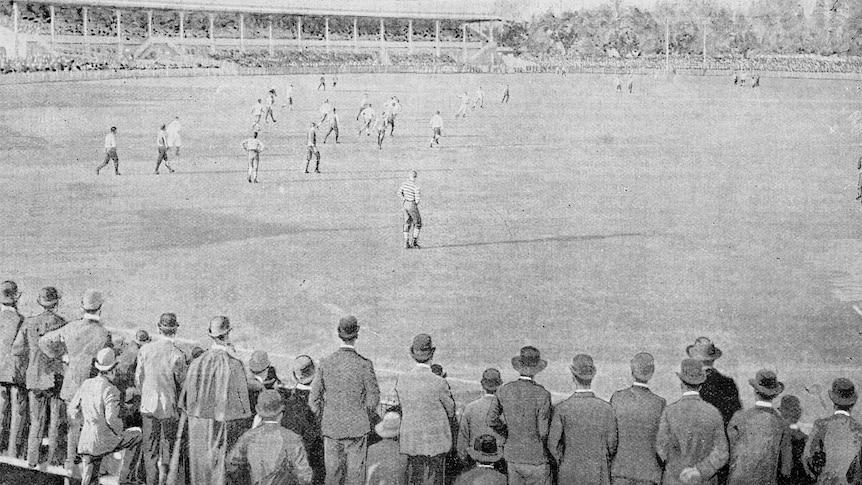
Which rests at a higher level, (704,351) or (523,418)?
(704,351)

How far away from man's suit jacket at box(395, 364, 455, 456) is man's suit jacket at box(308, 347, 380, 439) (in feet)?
1.05

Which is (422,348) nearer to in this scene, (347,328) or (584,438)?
(347,328)

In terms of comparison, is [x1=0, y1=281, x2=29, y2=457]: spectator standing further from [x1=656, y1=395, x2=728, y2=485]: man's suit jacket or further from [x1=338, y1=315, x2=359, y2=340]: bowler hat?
[x1=656, y1=395, x2=728, y2=485]: man's suit jacket

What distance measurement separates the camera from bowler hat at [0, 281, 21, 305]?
7.90 m

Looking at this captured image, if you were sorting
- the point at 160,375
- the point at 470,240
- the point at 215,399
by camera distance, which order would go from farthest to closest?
the point at 470,240
the point at 160,375
the point at 215,399

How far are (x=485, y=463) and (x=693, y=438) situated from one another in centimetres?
145

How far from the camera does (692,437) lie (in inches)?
236

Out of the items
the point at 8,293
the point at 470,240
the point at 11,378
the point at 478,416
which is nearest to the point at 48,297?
the point at 8,293

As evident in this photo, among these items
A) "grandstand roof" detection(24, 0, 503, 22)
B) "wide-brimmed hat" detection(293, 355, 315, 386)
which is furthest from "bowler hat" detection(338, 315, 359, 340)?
"grandstand roof" detection(24, 0, 503, 22)

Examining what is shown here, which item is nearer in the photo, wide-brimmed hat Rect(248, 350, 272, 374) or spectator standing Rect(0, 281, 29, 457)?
wide-brimmed hat Rect(248, 350, 272, 374)

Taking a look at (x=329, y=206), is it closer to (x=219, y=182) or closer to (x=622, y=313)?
(x=219, y=182)

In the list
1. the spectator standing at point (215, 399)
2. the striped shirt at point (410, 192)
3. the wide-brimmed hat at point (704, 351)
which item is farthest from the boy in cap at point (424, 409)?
the striped shirt at point (410, 192)

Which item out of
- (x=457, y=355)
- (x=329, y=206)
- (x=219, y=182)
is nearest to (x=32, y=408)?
(x=457, y=355)

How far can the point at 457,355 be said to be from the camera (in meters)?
11.7
